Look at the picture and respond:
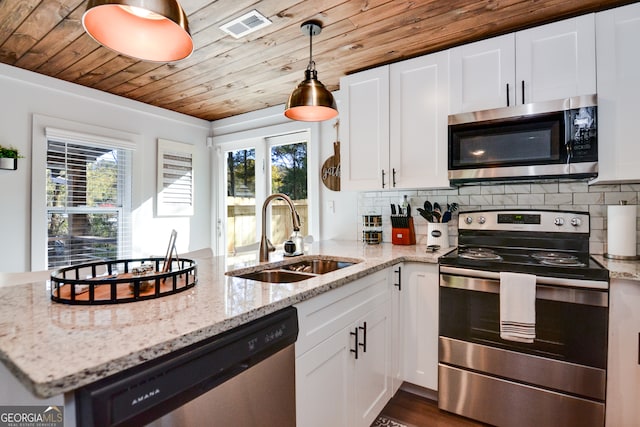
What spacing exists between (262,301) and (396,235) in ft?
5.69

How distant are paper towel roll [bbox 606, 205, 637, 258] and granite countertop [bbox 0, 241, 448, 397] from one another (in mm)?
1674

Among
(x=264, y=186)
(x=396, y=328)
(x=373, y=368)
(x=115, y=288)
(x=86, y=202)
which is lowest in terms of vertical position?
(x=373, y=368)

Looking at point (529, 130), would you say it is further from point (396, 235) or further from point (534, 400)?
point (534, 400)

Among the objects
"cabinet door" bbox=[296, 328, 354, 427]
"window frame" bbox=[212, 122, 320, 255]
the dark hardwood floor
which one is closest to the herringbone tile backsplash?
"window frame" bbox=[212, 122, 320, 255]

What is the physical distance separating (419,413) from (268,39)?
2479 millimetres

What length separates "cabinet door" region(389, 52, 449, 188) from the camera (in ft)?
7.21

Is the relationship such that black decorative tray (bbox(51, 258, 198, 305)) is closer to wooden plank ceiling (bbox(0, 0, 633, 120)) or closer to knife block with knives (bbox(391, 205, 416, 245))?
wooden plank ceiling (bbox(0, 0, 633, 120))

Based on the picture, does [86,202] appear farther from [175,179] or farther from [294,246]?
[294,246]

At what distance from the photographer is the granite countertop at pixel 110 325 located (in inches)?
24.2

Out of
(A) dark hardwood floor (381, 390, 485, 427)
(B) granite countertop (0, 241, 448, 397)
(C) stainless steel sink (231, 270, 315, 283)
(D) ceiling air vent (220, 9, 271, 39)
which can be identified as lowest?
(A) dark hardwood floor (381, 390, 485, 427)

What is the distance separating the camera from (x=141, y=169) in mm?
3348

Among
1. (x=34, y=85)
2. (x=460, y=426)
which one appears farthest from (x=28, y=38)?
(x=460, y=426)

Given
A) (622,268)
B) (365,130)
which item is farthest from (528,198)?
(365,130)

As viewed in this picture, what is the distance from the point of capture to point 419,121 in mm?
2285
